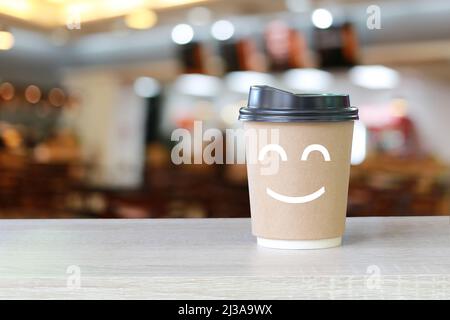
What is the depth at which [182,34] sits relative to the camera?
25.4 feet

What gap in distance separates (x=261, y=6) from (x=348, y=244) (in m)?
6.34

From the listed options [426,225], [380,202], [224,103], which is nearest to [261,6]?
[224,103]

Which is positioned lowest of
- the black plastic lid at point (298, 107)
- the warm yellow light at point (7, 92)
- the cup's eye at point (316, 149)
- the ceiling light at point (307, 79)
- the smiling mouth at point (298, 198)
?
the smiling mouth at point (298, 198)

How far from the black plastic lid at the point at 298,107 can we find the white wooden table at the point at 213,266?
15 cm

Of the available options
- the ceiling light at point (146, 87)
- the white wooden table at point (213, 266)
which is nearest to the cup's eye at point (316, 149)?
the white wooden table at point (213, 266)

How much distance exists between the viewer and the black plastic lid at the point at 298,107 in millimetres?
839

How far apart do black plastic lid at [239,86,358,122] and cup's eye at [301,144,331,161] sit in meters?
0.03

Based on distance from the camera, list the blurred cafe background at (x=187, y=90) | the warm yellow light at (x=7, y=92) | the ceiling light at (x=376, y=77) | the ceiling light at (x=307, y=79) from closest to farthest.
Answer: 1. the blurred cafe background at (x=187, y=90)
2. the ceiling light at (x=307, y=79)
3. the ceiling light at (x=376, y=77)
4. the warm yellow light at (x=7, y=92)

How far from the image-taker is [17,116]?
9414 mm

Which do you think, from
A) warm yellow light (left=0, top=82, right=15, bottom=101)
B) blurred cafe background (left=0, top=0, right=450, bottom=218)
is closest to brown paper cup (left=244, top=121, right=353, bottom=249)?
blurred cafe background (left=0, top=0, right=450, bottom=218)

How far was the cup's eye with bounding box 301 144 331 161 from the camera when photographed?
2.76ft

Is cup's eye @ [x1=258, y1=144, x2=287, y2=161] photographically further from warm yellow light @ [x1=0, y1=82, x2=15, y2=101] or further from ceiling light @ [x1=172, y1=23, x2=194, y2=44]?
warm yellow light @ [x1=0, y1=82, x2=15, y2=101]

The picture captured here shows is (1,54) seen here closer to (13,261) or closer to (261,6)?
(261,6)

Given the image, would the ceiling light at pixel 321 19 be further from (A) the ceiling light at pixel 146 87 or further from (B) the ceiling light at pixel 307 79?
(A) the ceiling light at pixel 146 87
